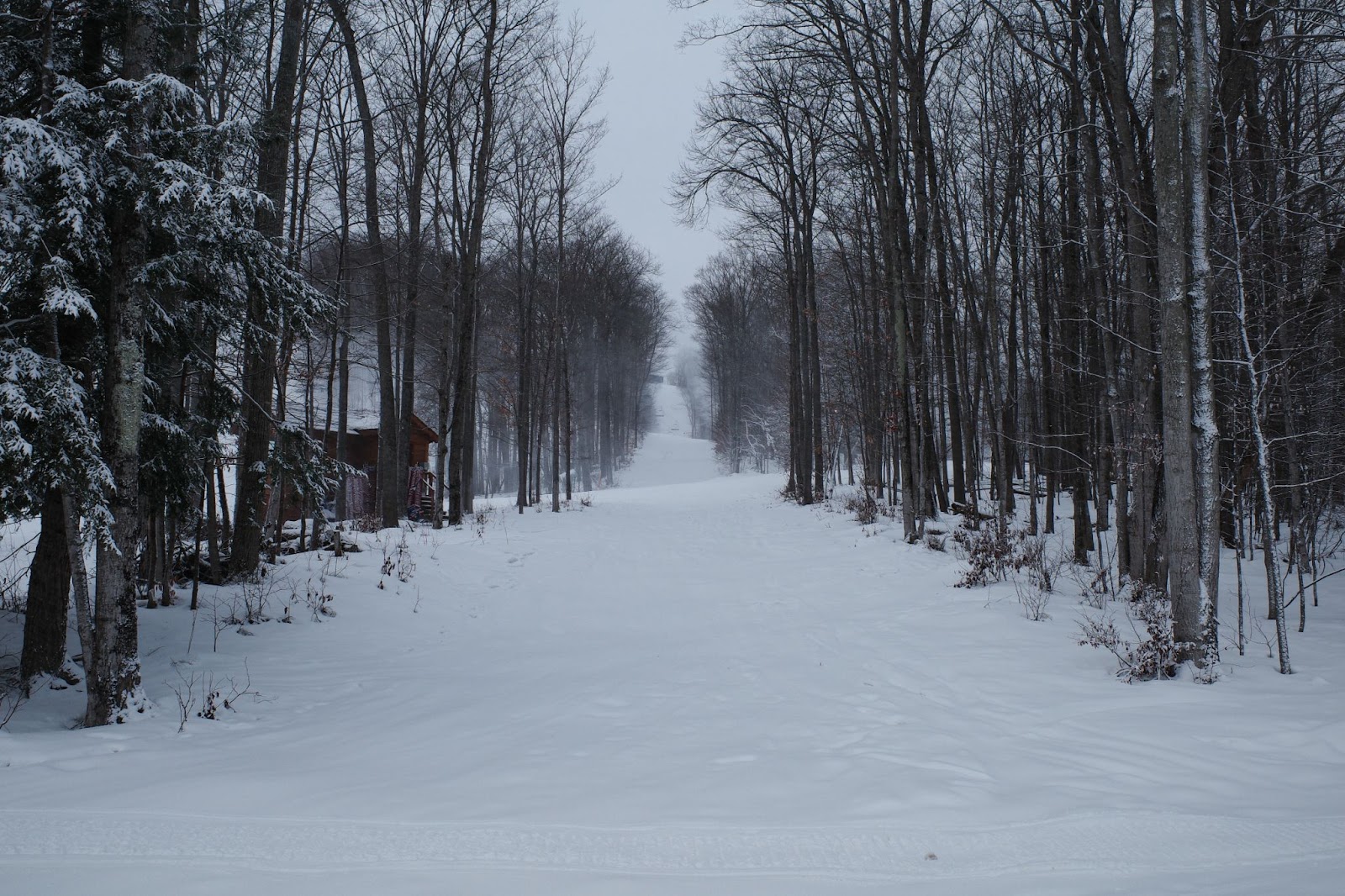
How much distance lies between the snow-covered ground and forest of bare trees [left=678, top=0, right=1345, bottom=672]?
1.54 meters

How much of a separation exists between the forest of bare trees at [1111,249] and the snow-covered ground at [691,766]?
1.54 m

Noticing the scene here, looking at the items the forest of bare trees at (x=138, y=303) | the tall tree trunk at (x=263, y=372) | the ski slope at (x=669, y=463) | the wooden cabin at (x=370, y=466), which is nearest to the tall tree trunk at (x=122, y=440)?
the forest of bare trees at (x=138, y=303)

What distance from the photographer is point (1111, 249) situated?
12430 millimetres

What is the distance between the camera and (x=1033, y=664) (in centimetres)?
534

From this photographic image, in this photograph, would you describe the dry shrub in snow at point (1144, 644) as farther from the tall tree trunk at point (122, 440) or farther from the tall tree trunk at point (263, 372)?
the tall tree trunk at point (263, 372)

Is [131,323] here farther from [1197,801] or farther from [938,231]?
[938,231]

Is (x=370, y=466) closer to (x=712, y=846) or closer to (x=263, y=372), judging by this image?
(x=263, y=372)

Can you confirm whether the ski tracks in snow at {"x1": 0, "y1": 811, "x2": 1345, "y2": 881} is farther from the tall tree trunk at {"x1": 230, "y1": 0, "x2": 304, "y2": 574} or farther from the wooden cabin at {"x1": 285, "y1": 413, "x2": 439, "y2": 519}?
the wooden cabin at {"x1": 285, "y1": 413, "x2": 439, "y2": 519}

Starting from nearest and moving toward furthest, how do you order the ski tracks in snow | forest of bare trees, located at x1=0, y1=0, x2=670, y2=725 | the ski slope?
the ski tracks in snow, forest of bare trees, located at x1=0, y1=0, x2=670, y2=725, the ski slope

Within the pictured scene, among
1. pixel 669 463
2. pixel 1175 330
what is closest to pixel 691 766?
pixel 1175 330

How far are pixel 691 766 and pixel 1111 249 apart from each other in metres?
13.0

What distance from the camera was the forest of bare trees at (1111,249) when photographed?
5266mm

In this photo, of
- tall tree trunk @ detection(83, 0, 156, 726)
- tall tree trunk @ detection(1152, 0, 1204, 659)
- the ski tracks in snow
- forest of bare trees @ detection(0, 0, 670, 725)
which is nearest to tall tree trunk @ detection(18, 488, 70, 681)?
forest of bare trees @ detection(0, 0, 670, 725)

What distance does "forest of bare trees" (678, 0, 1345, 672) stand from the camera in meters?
5.27
